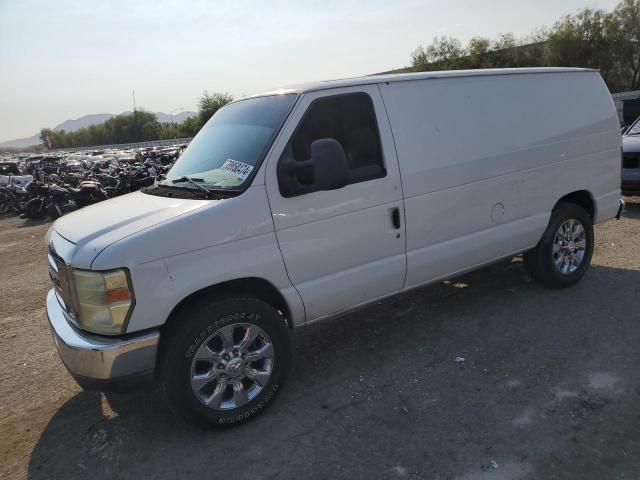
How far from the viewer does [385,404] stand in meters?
3.41

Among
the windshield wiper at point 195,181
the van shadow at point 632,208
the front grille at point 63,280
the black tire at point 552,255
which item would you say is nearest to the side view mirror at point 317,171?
the windshield wiper at point 195,181

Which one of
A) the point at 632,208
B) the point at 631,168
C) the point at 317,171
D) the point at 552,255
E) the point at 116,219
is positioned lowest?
the point at 632,208

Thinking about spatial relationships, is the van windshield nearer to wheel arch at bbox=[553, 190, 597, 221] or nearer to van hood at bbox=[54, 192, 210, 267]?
van hood at bbox=[54, 192, 210, 267]

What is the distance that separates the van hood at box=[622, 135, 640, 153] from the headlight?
28.0 ft

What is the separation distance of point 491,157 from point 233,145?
7.20ft

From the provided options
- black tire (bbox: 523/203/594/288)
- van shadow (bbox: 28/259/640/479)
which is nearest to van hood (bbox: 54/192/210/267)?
van shadow (bbox: 28/259/640/479)

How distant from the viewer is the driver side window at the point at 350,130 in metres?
3.49

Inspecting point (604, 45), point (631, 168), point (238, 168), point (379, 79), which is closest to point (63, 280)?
point (238, 168)

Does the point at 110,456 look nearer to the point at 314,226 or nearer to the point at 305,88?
the point at 314,226

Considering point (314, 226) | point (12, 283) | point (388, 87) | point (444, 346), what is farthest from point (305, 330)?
point (12, 283)

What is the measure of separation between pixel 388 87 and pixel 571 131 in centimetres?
221

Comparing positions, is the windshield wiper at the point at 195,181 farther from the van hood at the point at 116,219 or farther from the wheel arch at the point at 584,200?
the wheel arch at the point at 584,200

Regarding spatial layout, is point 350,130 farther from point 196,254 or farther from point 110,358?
point 110,358

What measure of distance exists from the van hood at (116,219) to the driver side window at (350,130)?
34.9 inches
